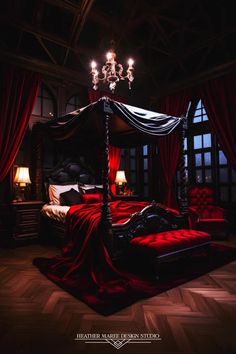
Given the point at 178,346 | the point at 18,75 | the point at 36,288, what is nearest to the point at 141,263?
the point at 36,288

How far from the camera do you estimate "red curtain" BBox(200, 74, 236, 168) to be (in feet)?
17.6

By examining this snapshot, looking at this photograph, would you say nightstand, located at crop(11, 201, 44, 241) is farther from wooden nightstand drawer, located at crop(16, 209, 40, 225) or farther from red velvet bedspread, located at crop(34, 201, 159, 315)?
red velvet bedspread, located at crop(34, 201, 159, 315)

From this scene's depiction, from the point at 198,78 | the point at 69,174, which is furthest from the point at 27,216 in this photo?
the point at 198,78

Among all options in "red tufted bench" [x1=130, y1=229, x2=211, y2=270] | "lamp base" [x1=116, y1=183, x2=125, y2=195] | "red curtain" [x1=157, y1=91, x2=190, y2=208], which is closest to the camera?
"red tufted bench" [x1=130, y1=229, x2=211, y2=270]

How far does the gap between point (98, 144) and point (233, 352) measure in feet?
15.8

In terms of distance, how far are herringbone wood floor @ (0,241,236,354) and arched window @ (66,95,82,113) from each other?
4.16 meters

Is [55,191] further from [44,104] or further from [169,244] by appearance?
[169,244]

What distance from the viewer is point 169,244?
3.12 m

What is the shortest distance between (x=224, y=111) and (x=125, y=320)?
188 inches

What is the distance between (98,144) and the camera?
19.5 ft

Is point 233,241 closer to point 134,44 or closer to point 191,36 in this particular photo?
point 191,36

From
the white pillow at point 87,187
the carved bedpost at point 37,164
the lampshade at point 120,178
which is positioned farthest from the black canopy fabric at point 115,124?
the white pillow at point 87,187

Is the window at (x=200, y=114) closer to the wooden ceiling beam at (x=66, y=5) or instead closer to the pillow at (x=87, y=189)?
the pillow at (x=87, y=189)

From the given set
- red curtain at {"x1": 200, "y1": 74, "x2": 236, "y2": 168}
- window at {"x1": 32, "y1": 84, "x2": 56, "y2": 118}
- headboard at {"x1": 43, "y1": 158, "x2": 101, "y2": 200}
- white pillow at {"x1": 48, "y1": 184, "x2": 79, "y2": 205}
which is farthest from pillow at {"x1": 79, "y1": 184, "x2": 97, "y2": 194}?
red curtain at {"x1": 200, "y1": 74, "x2": 236, "y2": 168}
